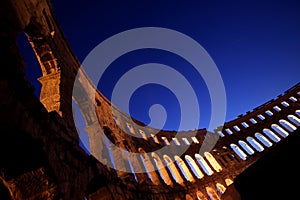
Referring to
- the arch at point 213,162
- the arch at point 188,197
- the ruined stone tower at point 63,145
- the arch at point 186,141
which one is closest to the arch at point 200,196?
the ruined stone tower at point 63,145

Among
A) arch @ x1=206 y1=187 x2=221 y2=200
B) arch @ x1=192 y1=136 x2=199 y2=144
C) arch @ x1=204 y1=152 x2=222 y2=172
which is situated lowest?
arch @ x1=206 y1=187 x2=221 y2=200

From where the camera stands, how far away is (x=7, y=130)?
3670mm

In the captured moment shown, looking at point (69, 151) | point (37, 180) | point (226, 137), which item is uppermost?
point (226, 137)

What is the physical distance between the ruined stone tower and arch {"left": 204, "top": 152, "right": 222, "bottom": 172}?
91 mm

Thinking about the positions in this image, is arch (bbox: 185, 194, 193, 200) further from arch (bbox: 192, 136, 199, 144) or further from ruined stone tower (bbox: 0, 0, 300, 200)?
arch (bbox: 192, 136, 199, 144)

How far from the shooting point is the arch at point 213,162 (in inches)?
736

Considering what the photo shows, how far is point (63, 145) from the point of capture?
5.38m

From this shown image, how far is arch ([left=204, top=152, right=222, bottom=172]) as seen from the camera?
61.3ft

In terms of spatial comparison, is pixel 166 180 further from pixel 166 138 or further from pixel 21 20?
pixel 21 20

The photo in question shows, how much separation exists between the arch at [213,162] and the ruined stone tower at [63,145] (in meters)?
0.09

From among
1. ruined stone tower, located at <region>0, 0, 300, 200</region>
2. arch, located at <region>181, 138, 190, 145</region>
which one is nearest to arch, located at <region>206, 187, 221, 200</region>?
ruined stone tower, located at <region>0, 0, 300, 200</region>

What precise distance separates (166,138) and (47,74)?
46.1 ft

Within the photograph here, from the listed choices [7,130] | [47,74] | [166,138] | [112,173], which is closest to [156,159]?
[166,138]

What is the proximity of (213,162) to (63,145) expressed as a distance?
16.9 metres
